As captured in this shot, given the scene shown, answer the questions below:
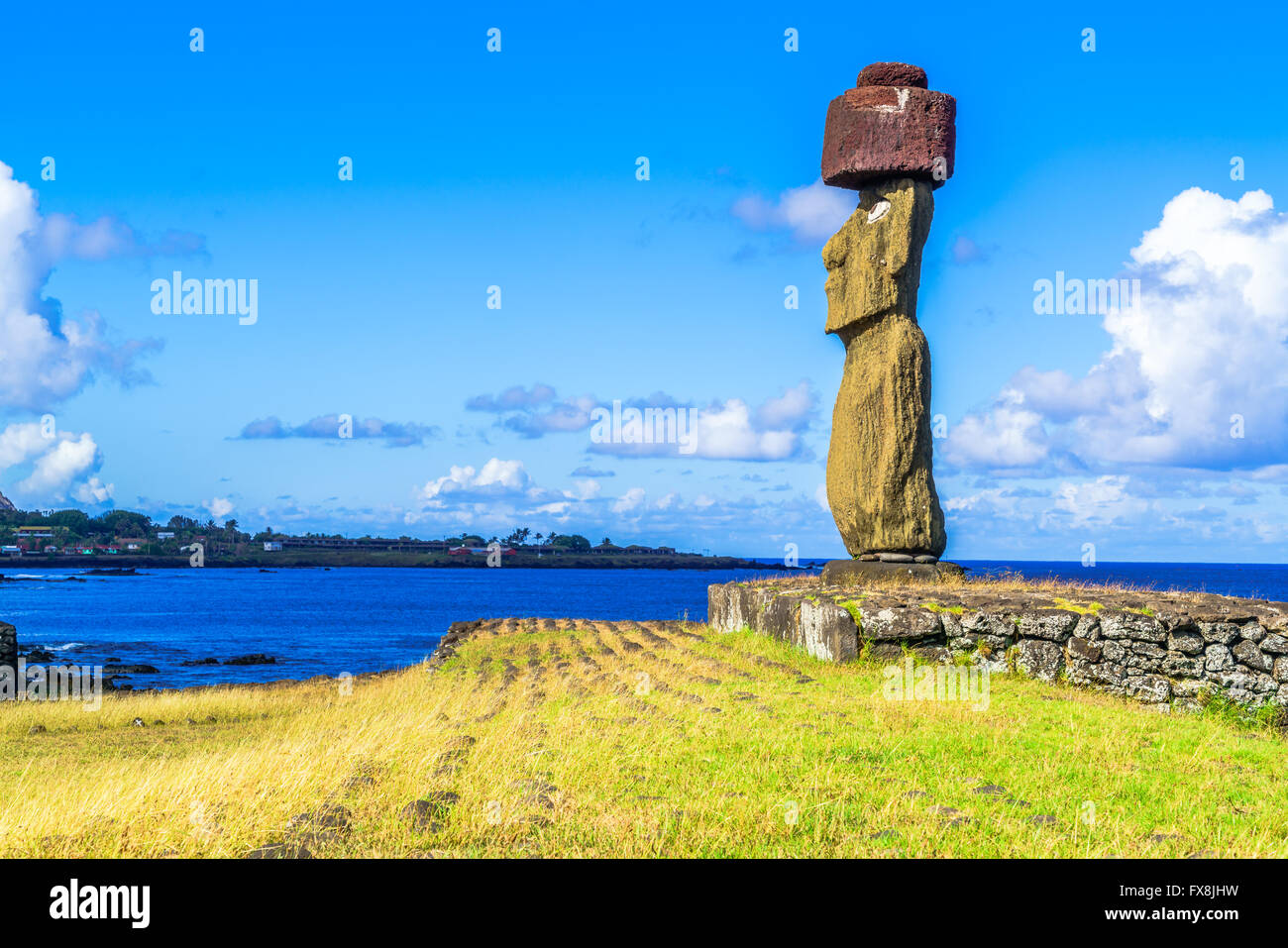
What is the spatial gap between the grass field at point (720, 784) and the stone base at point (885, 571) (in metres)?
3.55

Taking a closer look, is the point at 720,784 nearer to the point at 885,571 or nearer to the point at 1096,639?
the point at 1096,639

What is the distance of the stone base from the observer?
15.2 meters

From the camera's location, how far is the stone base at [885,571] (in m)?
15.2

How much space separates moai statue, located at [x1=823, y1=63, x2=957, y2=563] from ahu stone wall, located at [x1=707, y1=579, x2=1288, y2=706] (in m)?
2.91

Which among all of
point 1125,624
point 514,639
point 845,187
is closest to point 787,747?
point 1125,624

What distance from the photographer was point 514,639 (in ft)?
65.8

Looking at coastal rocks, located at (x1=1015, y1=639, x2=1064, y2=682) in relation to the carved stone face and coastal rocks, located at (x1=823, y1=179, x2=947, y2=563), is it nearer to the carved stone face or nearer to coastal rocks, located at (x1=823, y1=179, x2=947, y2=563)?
coastal rocks, located at (x1=823, y1=179, x2=947, y2=563)

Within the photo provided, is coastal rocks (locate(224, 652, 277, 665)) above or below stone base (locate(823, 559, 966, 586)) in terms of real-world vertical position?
below

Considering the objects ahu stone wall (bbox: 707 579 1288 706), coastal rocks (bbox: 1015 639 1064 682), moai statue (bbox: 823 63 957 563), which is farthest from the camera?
moai statue (bbox: 823 63 957 563)

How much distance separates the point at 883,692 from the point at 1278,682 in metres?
4.97

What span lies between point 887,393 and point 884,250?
7.50 ft

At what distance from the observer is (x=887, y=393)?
15477mm
